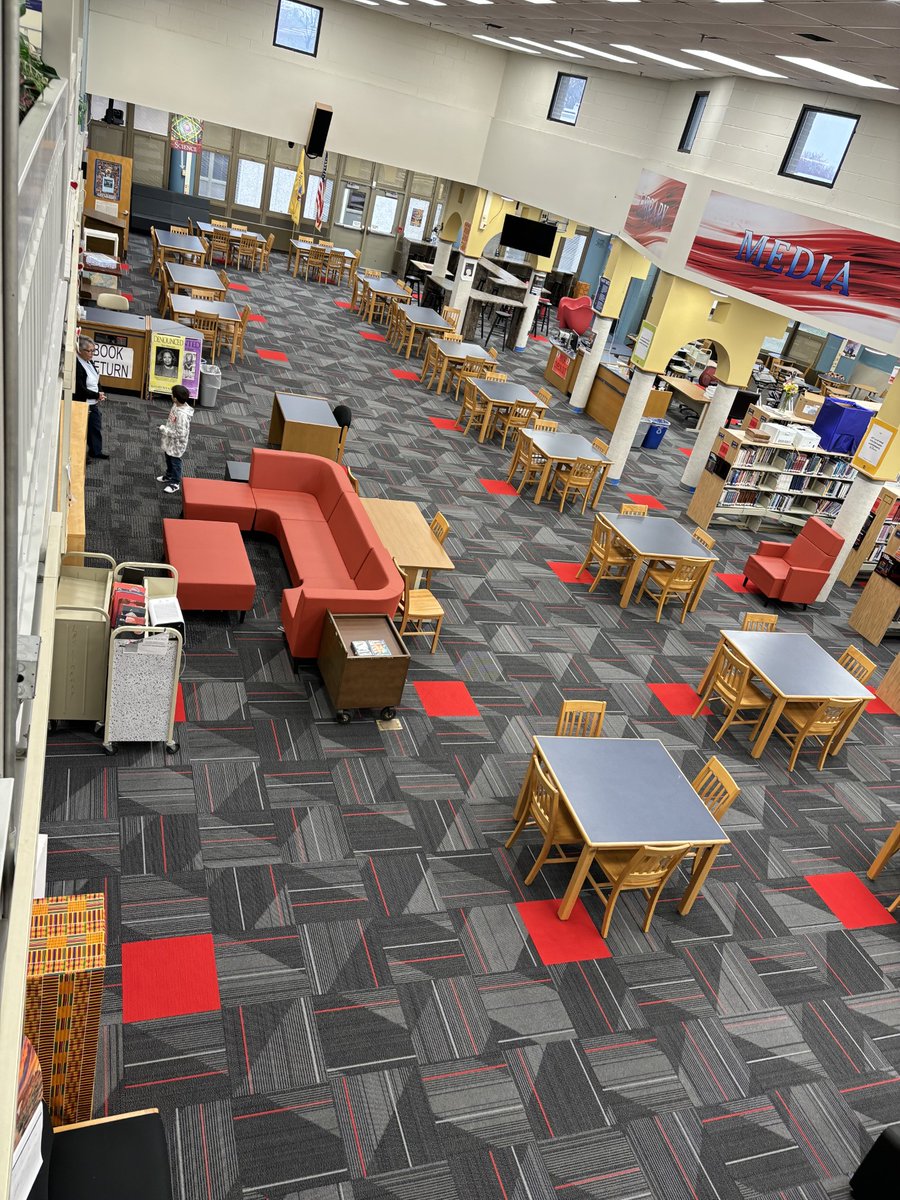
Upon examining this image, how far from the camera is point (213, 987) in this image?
187 inches

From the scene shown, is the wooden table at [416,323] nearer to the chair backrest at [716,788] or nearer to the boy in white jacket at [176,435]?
the boy in white jacket at [176,435]

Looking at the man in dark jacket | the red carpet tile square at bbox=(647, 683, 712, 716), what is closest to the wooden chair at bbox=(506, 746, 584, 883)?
the red carpet tile square at bbox=(647, 683, 712, 716)

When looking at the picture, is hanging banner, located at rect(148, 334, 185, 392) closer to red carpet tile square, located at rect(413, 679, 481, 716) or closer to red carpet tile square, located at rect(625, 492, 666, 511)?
red carpet tile square, located at rect(413, 679, 481, 716)

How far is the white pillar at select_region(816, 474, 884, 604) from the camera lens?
1082 cm

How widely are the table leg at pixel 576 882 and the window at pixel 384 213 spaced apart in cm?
2237

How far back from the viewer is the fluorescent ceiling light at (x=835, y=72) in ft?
26.7

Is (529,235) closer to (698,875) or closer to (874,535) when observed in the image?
(874,535)

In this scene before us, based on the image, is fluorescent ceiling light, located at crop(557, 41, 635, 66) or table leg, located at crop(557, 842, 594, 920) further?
fluorescent ceiling light, located at crop(557, 41, 635, 66)

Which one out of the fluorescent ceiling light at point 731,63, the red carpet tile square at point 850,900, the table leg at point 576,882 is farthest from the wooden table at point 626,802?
the fluorescent ceiling light at point 731,63

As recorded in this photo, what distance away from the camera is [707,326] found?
1304cm

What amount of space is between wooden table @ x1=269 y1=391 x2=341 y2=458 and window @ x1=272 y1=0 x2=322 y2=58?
7.32 m

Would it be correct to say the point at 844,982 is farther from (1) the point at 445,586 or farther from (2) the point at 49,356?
(2) the point at 49,356

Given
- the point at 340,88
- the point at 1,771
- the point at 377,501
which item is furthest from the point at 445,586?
the point at 340,88

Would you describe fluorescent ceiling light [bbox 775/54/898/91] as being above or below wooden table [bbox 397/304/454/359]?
above
